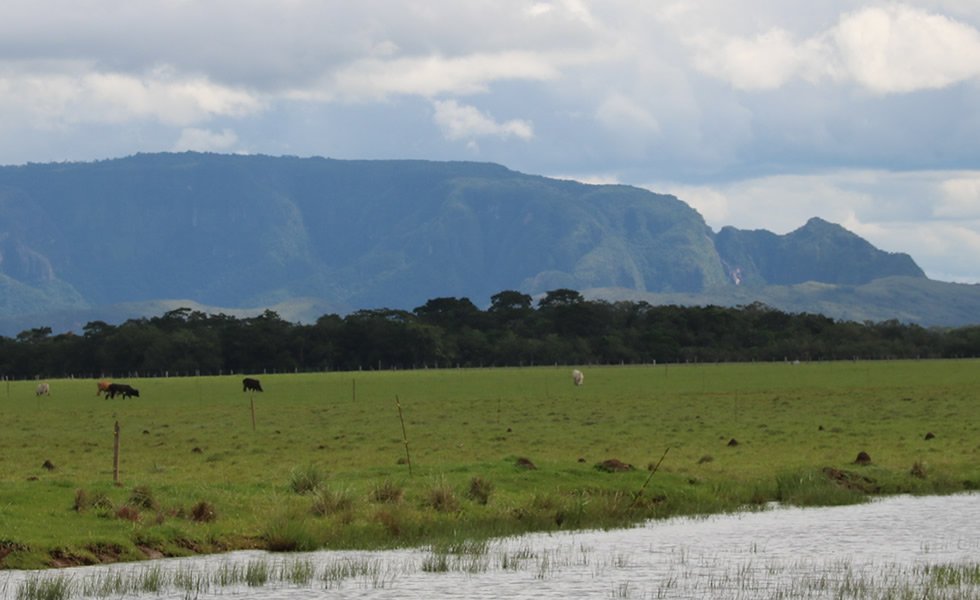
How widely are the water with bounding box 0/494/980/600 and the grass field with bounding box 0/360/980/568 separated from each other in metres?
1.59

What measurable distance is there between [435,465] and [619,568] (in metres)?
13.7

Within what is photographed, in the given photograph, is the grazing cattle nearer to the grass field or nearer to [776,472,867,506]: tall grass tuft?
the grass field

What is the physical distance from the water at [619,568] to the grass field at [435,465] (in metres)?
1.59

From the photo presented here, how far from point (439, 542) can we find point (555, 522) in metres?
4.37

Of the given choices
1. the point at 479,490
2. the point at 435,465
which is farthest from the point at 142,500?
the point at 435,465

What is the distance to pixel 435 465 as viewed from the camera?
3684 centimetres

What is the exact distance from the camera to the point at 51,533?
25094 millimetres

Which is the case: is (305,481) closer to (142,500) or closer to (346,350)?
(142,500)

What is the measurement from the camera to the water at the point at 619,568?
70.7 feet

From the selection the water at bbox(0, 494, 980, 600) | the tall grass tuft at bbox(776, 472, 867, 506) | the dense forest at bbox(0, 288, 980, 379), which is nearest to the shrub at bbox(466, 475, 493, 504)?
the water at bbox(0, 494, 980, 600)

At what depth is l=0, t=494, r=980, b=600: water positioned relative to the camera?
21562 mm

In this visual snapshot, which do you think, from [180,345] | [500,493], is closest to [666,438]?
[500,493]

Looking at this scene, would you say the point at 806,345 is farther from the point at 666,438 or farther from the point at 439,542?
the point at 439,542

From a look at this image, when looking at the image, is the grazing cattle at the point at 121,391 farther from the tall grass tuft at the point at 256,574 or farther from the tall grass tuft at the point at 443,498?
the tall grass tuft at the point at 256,574
